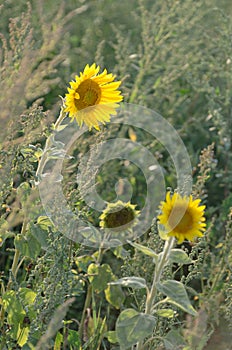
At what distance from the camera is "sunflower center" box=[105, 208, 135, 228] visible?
1683 millimetres

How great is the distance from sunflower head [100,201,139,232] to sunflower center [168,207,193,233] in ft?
0.83

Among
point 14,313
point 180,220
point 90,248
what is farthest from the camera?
point 90,248

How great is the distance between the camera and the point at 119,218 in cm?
169

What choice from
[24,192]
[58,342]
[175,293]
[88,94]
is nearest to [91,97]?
[88,94]

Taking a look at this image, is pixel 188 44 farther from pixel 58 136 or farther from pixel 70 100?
pixel 70 100

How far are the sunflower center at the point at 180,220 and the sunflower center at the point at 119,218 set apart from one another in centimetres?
26

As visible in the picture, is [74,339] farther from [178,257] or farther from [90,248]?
[90,248]

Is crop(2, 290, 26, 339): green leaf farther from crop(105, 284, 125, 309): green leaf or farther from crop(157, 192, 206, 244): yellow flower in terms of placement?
crop(157, 192, 206, 244): yellow flower

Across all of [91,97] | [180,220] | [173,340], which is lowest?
[173,340]

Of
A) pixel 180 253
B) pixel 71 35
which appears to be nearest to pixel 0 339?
pixel 180 253

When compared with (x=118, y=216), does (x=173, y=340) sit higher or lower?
lower

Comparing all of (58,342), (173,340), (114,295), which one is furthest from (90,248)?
(173,340)

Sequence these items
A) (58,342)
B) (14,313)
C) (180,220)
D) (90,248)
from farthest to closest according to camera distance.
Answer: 1. (90,248)
2. (58,342)
3. (14,313)
4. (180,220)

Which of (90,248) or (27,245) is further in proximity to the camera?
(90,248)
